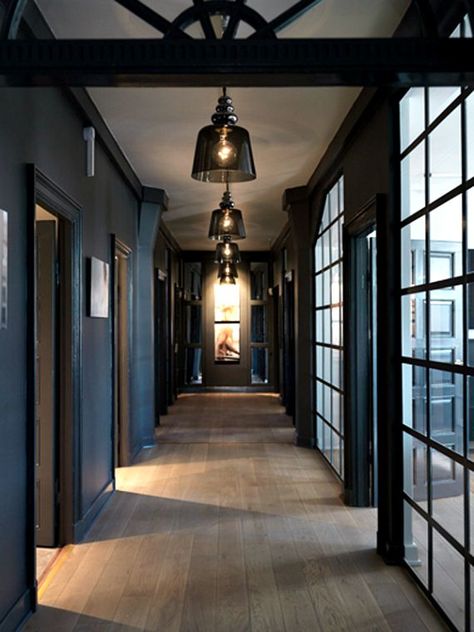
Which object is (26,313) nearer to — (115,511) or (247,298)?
(115,511)

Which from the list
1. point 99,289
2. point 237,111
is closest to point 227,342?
point 99,289

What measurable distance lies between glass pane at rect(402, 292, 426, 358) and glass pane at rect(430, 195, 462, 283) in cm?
23

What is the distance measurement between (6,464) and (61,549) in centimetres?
130

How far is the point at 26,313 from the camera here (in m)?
2.73

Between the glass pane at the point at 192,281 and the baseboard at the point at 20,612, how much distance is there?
9.57 m

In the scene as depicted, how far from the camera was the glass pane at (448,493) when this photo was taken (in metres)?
2.34

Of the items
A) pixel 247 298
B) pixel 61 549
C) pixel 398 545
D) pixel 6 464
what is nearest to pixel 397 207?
pixel 398 545

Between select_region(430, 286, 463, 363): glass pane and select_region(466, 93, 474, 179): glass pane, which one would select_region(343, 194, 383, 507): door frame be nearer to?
select_region(430, 286, 463, 363): glass pane

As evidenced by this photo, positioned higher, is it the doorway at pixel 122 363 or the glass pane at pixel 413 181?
the glass pane at pixel 413 181

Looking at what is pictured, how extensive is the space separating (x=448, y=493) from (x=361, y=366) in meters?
Result: 1.76

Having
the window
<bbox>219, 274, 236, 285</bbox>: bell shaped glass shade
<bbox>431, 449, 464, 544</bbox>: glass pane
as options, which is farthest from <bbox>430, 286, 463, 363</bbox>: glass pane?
<bbox>219, 274, 236, 285</bbox>: bell shaped glass shade

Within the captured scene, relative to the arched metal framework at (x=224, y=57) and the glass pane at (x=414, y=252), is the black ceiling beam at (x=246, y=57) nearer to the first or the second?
the arched metal framework at (x=224, y=57)

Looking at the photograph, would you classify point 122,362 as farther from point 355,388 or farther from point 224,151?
point 224,151

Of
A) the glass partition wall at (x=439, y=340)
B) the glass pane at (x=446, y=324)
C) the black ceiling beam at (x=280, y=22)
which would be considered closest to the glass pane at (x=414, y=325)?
the glass partition wall at (x=439, y=340)
